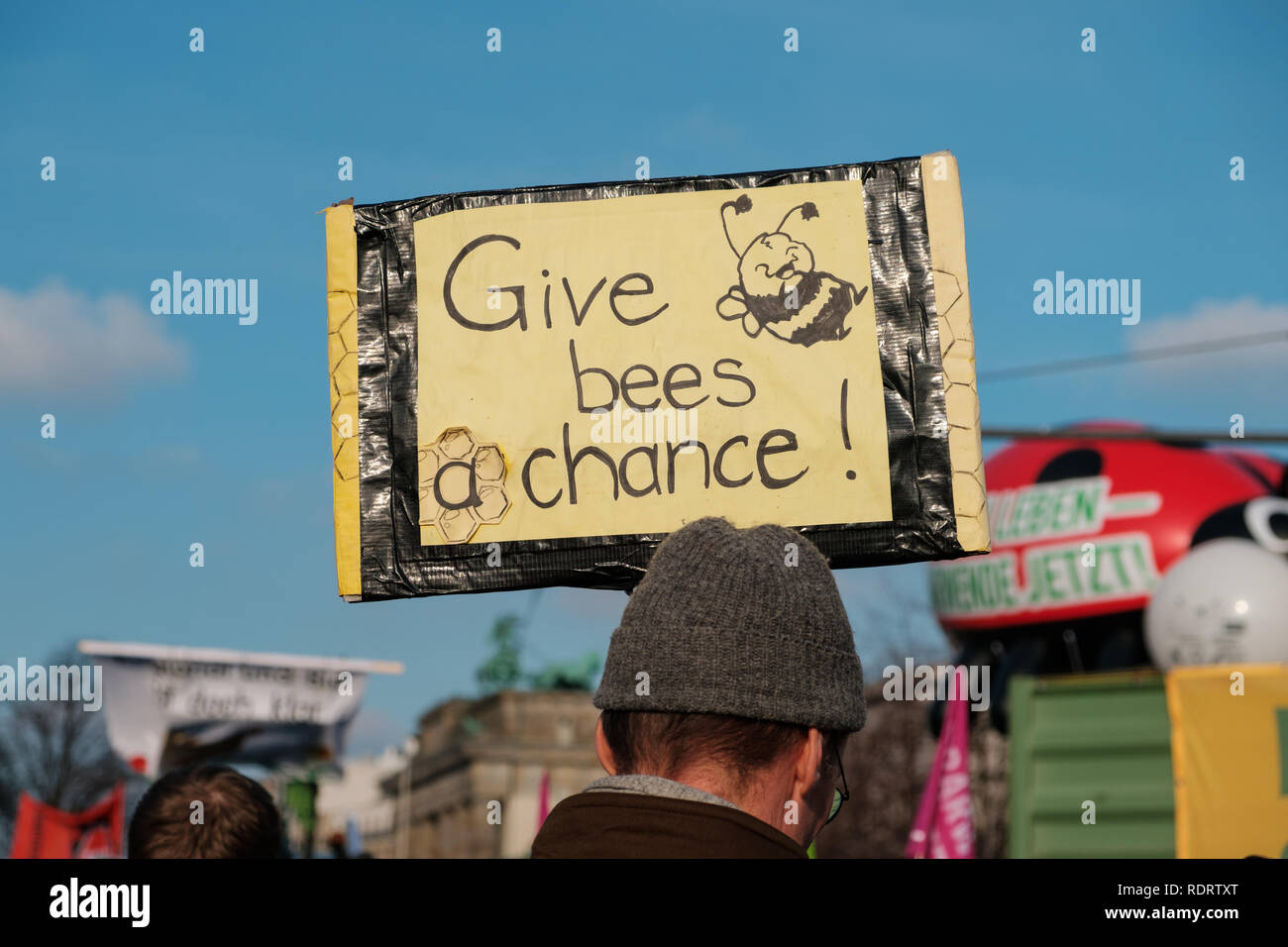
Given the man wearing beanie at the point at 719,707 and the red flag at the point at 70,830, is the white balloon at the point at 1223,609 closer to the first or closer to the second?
the red flag at the point at 70,830

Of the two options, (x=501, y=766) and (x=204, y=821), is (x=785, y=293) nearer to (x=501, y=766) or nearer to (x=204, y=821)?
(x=204, y=821)

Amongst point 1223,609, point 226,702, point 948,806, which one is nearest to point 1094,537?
point 1223,609

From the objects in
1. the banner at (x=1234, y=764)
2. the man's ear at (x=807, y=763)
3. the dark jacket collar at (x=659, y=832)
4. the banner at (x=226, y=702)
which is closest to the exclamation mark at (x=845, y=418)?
the man's ear at (x=807, y=763)

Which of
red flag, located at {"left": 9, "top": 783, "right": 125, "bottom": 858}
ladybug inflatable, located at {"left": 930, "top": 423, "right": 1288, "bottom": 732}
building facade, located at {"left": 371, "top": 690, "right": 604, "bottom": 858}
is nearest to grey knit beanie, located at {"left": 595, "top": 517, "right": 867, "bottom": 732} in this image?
red flag, located at {"left": 9, "top": 783, "right": 125, "bottom": 858}

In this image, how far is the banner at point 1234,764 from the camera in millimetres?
8586

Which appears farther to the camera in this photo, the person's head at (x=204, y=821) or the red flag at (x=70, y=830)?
the red flag at (x=70, y=830)

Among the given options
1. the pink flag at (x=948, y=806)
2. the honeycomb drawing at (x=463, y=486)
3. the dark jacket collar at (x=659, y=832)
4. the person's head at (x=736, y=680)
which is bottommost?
the pink flag at (x=948, y=806)

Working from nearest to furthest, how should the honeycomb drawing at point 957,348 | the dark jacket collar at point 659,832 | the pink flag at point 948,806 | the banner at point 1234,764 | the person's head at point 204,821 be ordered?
the dark jacket collar at point 659,832
the honeycomb drawing at point 957,348
the person's head at point 204,821
the banner at point 1234,764
the pink flag at point 948,806

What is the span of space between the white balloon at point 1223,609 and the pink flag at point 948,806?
2.95 meters

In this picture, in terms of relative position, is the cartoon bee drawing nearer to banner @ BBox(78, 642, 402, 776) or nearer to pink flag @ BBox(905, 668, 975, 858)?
pink flag @ BBox(905, 668, 975, 858)

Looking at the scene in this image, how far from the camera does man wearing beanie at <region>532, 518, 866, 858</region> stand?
68.3 inches

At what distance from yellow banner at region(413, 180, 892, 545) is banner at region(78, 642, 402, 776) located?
1138 cm

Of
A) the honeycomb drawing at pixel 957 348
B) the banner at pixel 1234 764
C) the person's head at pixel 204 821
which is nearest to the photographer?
the honeycomb drawing at pixel 957 348
